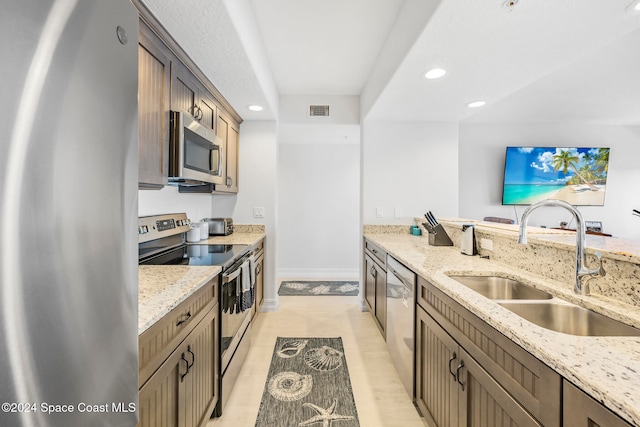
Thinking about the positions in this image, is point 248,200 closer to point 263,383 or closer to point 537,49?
point 263,383

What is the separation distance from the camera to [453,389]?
46.3 inches

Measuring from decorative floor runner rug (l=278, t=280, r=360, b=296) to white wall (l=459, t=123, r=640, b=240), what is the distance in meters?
2.15

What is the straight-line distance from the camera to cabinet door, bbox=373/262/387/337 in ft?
7.62

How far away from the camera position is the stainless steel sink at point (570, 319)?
934 millimetres

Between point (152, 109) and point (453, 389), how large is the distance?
1.96m

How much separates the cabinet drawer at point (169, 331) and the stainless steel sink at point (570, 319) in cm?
132

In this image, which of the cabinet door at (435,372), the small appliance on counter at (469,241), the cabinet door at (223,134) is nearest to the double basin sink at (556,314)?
the cabinet door at (435,372)

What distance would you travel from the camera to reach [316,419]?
1.58m

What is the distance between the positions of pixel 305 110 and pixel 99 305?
10.6 ft

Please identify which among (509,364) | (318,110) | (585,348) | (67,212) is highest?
(318,110)

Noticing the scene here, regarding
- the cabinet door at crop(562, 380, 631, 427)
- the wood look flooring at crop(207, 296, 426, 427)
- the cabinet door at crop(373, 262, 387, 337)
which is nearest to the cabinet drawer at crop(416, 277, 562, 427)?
Answer: the cabinet door at crop(562, 380, 631, 427)

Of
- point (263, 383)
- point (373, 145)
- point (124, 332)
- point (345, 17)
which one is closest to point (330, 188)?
point (373, 145)

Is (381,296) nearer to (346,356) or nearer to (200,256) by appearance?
(346,356)

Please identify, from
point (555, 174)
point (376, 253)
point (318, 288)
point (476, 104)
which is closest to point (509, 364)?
point (376, 253)
